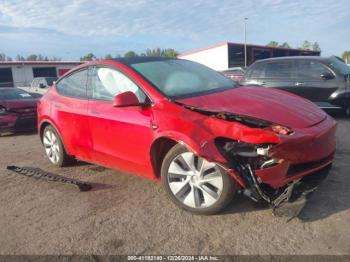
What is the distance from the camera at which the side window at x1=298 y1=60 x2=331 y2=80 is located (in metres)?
8.56

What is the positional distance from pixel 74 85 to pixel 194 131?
2470mm

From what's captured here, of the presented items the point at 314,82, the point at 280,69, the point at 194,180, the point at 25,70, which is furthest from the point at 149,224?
the point at 25,70

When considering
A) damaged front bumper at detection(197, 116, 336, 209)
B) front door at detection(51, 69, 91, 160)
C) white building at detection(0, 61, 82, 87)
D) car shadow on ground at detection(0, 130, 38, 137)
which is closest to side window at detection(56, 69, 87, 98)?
front door at detection(51, 69, 91, 160)

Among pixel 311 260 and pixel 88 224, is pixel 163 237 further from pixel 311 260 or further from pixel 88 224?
pixel 311 260

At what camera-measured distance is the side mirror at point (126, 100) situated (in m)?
3.84

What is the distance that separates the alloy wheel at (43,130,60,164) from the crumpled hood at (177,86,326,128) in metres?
2.60

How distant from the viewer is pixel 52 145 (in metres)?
5.74

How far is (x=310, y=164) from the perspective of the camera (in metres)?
3.48

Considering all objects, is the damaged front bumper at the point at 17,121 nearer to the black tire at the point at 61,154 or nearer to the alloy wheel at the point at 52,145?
the alloy wheel at the point at 52,145

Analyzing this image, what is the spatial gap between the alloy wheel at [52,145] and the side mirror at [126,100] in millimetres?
2090

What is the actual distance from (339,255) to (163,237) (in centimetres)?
148

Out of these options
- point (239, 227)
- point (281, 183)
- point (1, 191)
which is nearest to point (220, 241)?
point (239, 227)

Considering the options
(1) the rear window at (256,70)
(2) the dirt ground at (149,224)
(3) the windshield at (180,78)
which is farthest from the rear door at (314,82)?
(3) the windshield at (180,78)

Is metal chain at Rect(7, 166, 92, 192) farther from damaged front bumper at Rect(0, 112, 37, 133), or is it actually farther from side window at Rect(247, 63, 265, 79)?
side window at Rect(247, 63, 265, 79)
